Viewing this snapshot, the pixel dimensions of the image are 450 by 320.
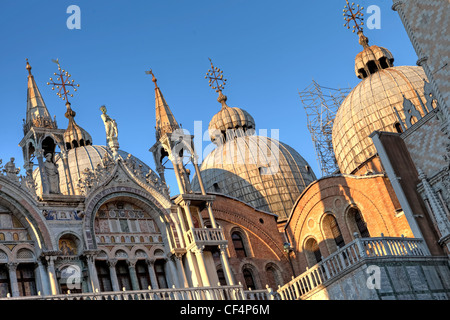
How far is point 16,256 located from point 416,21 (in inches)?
506

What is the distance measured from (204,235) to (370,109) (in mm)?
16565

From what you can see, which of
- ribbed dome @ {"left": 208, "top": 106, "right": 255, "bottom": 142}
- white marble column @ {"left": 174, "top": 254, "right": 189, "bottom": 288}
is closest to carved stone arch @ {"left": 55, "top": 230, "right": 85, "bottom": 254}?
white marble column @ {"left": 174, "top": 254, "right": 189, "bottom": 288}

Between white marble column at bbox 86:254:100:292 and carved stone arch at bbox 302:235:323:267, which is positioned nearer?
white marble column at bbox 86:254:100:292

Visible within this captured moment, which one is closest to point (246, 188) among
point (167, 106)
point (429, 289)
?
point (167, 106)

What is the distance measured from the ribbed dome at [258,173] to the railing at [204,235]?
1519 cm

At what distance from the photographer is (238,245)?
26219 millimetres

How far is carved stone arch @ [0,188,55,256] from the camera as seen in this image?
18.0 meters

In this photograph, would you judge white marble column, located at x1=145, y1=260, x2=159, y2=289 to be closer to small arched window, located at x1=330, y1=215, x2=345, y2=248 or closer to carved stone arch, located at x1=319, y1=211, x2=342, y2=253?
carved stone arch, located at x1=319, y1=211, x2=342, y2=253

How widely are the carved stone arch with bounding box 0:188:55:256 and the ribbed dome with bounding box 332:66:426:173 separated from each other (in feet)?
60.8

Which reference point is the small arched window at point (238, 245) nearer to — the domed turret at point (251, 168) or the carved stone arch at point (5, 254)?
the domed turret at point (251, 168)

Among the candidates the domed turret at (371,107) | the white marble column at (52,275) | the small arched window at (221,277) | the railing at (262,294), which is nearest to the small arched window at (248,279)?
the small arched window at (221,277)

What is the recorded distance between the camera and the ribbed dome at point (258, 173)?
3647 cm

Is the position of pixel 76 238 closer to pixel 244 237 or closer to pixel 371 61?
pixel 244 237

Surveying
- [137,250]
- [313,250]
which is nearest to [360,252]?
[137,250]
